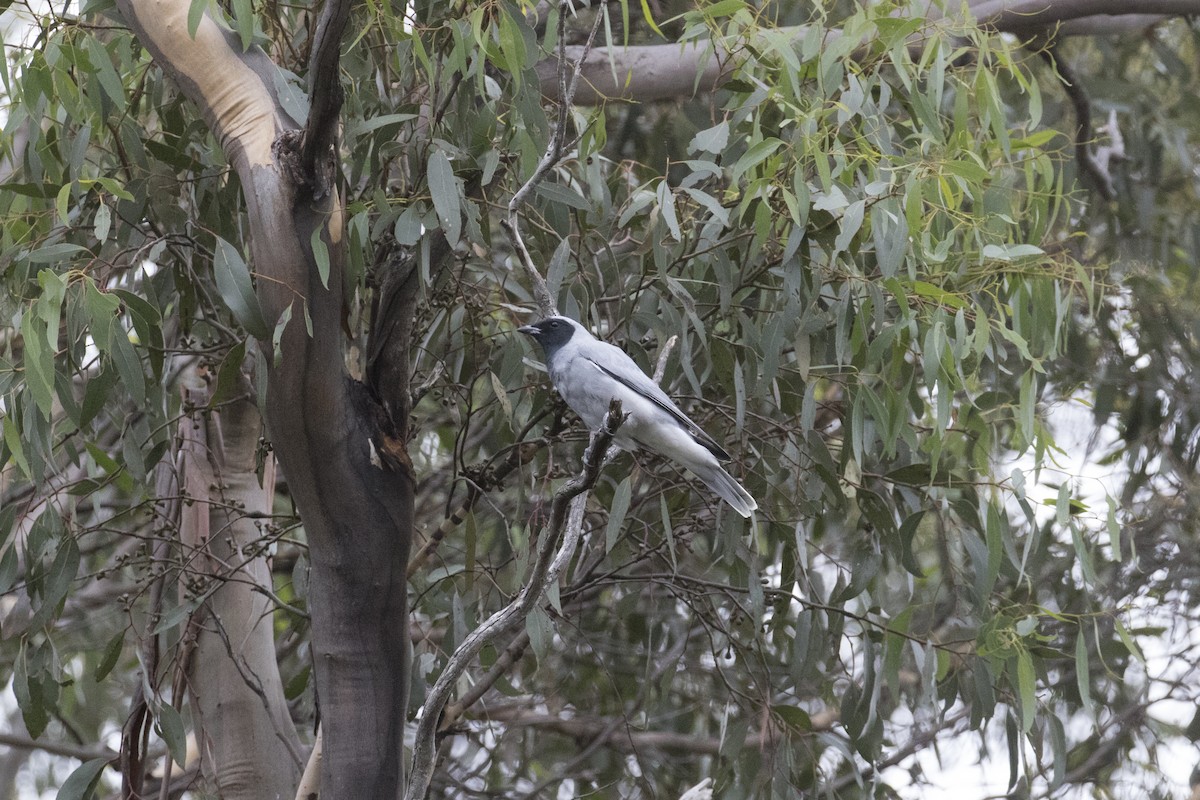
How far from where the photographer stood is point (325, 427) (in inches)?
97.3

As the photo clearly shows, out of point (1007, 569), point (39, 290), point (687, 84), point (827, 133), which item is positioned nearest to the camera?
point (827, 133)

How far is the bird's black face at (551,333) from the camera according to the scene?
2.91 meters

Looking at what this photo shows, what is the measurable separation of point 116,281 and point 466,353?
0.99 meters

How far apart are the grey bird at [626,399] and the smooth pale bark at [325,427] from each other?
41 cm

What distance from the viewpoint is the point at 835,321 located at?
287cm

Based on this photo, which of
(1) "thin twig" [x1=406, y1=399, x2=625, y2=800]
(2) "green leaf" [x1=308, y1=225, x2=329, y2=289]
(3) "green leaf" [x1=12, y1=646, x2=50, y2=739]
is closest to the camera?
(1) "thin twig" [x1=406, y1=399, x2=625, y2=800]

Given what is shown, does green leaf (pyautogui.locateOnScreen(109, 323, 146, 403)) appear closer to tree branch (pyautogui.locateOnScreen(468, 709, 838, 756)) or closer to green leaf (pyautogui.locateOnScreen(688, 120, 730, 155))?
green leaf (pyautogui.locateOnScreen(688, 120, 730, 155))

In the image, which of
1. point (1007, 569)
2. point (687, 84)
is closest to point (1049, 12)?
point (687, 84)

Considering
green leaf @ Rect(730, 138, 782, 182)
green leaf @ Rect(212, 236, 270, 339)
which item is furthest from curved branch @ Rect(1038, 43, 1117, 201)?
green leaf @ Rect(212, 236, 270, 339)

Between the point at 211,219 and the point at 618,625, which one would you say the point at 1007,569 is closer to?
the point at 618,625

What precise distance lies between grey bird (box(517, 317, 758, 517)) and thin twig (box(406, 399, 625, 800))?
1.69 feet

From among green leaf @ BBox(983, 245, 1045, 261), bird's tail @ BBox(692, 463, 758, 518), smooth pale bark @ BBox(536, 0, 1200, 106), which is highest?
smooth pale bark @ BBox(536, 0, 1200, 106)

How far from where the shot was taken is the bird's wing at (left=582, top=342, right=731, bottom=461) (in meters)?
2.83

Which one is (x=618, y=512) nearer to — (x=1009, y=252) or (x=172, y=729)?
(x=1009, y=252)
